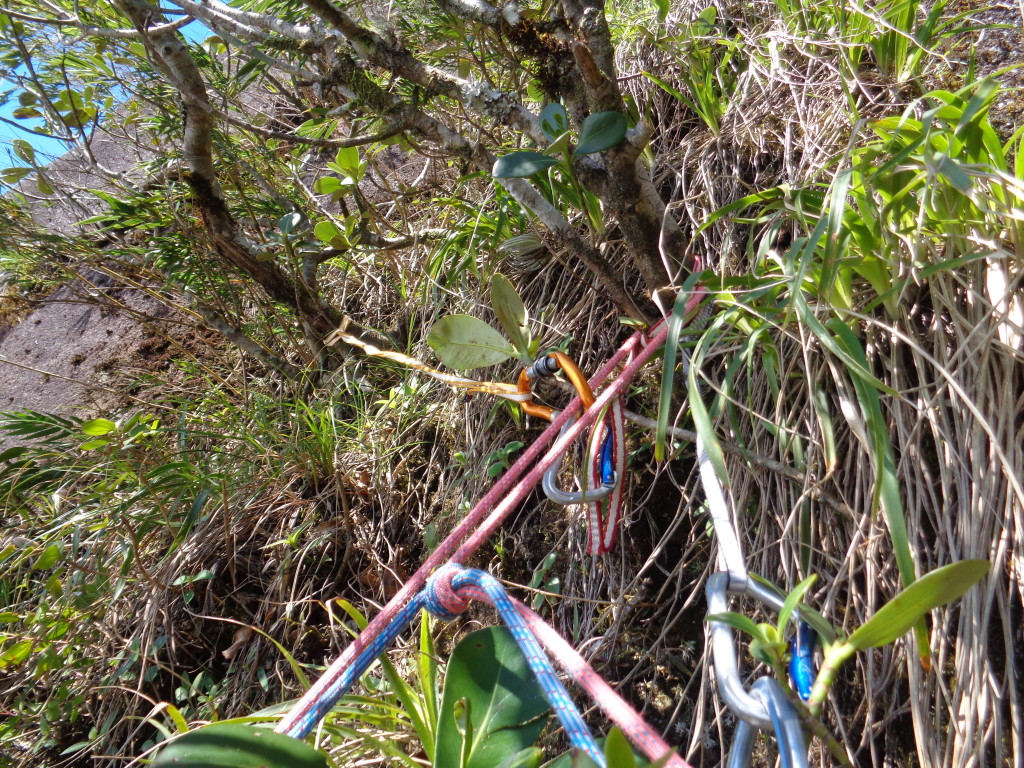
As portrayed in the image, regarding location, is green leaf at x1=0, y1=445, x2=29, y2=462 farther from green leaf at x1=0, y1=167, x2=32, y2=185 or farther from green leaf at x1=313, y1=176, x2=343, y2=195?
green leaf at x1=313, y1=176, x2=343, y2=195

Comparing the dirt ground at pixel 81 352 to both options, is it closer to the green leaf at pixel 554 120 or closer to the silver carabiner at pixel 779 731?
the green leaf at pixel 554 120

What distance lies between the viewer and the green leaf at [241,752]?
0.47m

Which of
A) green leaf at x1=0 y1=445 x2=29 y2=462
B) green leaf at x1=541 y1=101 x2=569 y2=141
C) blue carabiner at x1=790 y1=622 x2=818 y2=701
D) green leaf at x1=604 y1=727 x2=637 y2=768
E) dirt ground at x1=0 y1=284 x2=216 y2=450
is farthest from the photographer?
dirt ground at x1=0 y1=284 x2=216 y2=450

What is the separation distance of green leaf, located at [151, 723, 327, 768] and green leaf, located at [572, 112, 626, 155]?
699mm

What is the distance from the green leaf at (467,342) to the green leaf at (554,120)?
0.93ft

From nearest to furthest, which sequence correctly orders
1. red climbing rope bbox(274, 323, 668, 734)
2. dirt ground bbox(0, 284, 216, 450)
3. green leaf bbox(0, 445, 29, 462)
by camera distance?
red climbing rope bbox(274, 323, 668, 734) < green leaf bbox(0, 445, 29, 462) < dirt ground bbox(0, 284, 216, 450)

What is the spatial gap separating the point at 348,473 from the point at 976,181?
1189 millimetres

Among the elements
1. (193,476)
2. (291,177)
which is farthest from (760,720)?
(291,177)

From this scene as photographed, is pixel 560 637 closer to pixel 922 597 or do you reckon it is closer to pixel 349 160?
pixel 922 597

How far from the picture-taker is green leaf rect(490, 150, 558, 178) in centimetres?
79

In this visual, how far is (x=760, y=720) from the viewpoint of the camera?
39cm

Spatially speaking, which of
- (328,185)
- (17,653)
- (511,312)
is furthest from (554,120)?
(17,653)

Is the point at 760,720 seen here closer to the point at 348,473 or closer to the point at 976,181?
the point at 976,181

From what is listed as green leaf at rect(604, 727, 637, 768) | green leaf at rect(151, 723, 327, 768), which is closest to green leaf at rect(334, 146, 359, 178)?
green leaf at rect(151, 723, 327, 768)
